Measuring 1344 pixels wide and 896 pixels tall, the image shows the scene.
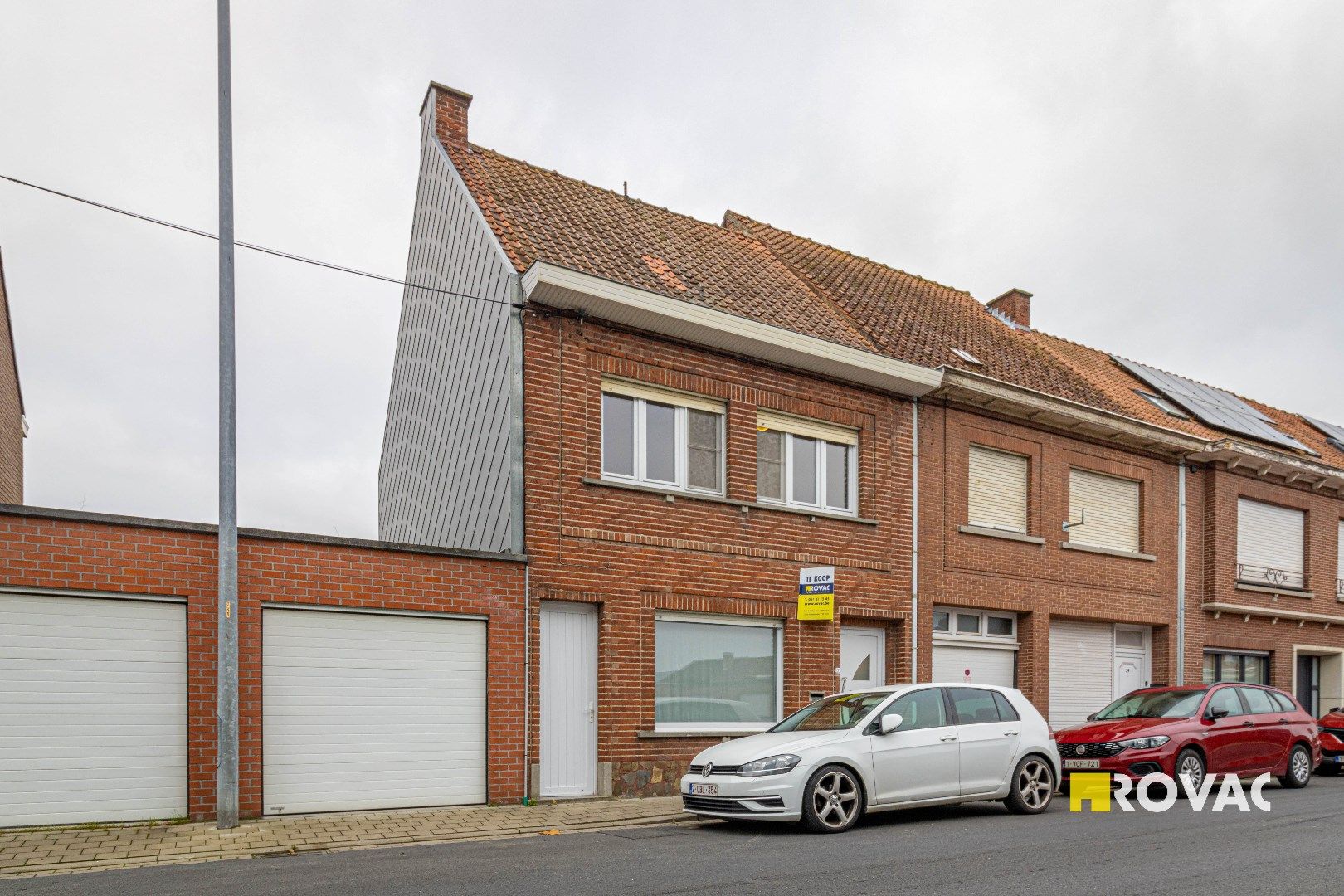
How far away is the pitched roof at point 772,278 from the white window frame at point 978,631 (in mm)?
3704

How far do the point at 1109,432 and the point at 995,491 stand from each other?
2.85m

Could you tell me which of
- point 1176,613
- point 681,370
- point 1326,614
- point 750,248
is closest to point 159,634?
point 681,370

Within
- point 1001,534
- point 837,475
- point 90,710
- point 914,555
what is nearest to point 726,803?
point 90,710

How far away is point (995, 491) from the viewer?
18.9 meters

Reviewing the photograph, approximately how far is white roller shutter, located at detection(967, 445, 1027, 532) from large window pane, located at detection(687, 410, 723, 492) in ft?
16.3

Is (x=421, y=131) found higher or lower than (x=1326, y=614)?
higher

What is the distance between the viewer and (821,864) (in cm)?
878

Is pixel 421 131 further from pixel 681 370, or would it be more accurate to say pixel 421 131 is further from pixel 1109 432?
pixel 1109 432

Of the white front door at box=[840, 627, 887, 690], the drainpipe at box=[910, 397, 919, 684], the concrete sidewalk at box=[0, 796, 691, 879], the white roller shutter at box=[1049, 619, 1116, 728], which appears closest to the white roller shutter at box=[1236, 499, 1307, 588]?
the white roller shutter at box=[1049, 619, 1116, 728]

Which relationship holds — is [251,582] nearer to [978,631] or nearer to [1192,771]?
[1192,771]

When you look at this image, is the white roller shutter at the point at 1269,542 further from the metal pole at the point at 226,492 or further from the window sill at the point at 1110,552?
the metal pole at the point at 226,492

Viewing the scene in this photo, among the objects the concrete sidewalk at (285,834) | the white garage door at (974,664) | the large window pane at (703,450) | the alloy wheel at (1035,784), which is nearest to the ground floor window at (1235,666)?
the white garage door at (974,664)

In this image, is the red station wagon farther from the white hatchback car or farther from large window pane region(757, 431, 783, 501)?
large window pane region(757, 431, 783, 501)

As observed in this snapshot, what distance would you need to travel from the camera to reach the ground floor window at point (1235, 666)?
2267 centimetres
